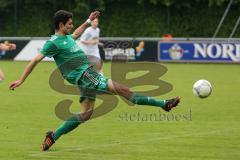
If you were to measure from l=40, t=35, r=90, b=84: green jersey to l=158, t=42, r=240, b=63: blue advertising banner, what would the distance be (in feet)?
77.9

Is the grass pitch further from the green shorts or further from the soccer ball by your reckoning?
the green shorts

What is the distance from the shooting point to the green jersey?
11062 millimetres

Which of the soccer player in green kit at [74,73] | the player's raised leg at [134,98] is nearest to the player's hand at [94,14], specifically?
the soccer player in green kit at [74,73]

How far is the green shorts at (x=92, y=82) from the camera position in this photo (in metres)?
11.0

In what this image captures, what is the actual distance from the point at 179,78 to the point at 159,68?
3.91m

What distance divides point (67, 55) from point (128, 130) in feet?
9.48

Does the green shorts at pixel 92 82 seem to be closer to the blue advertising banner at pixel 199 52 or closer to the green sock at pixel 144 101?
the green sock at pixel 144 101

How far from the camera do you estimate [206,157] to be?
10414 millimetres

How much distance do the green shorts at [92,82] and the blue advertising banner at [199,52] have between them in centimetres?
2376

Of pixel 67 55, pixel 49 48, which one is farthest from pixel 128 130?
pixel 49 48

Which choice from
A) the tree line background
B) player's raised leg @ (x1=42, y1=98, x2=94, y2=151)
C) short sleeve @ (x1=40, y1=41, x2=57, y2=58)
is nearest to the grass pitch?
player's raised leg @ (x1=42, y1=98, x2=94, y2=151)

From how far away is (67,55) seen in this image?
36.6 ft

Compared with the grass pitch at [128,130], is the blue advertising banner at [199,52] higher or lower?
lower

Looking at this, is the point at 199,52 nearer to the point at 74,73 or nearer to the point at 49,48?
the point at 74,73
